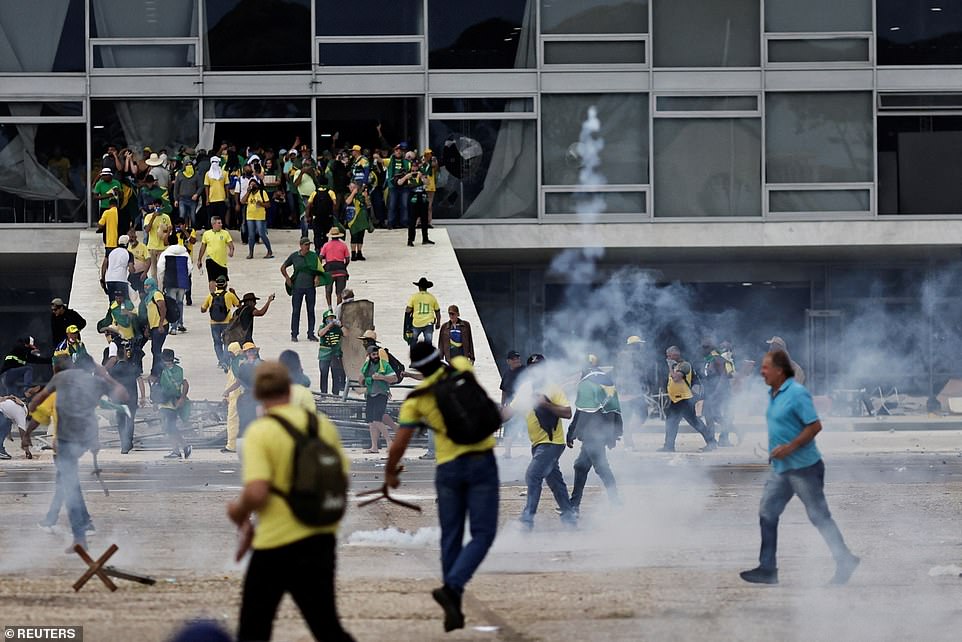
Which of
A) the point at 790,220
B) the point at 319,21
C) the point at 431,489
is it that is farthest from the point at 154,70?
the point at 431,489

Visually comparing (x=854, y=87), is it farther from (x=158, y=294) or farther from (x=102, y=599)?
(x=102, y=599)

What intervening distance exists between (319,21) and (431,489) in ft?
60.1

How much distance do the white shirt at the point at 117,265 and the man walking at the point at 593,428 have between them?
11.2m

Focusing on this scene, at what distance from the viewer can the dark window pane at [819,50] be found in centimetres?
3241

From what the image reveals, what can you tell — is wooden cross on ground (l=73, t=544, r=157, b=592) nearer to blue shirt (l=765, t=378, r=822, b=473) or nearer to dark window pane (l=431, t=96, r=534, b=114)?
blue shirt (l=765, t=378, r=822, b=473)

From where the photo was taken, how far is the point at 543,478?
13477 millimetres

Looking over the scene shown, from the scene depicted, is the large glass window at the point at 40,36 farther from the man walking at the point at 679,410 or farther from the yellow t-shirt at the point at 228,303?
the man walking at the point at 679,410

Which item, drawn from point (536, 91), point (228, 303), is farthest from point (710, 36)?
point (228, 303)

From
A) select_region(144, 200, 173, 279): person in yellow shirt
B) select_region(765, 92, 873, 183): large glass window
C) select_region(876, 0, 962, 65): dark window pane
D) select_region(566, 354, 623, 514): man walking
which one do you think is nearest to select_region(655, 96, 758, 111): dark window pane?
select_region(765, 92, 873, 183): large glass window

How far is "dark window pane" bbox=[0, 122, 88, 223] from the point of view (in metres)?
32.3

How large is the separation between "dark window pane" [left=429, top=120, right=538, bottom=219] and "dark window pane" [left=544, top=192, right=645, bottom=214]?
0.43 meters

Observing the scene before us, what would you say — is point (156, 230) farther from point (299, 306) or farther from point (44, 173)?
point (44, 173)

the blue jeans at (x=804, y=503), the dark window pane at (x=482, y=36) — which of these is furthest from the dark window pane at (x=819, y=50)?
the blue jeans at (x=804, y=503)

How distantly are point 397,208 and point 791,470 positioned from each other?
21.2 metres
